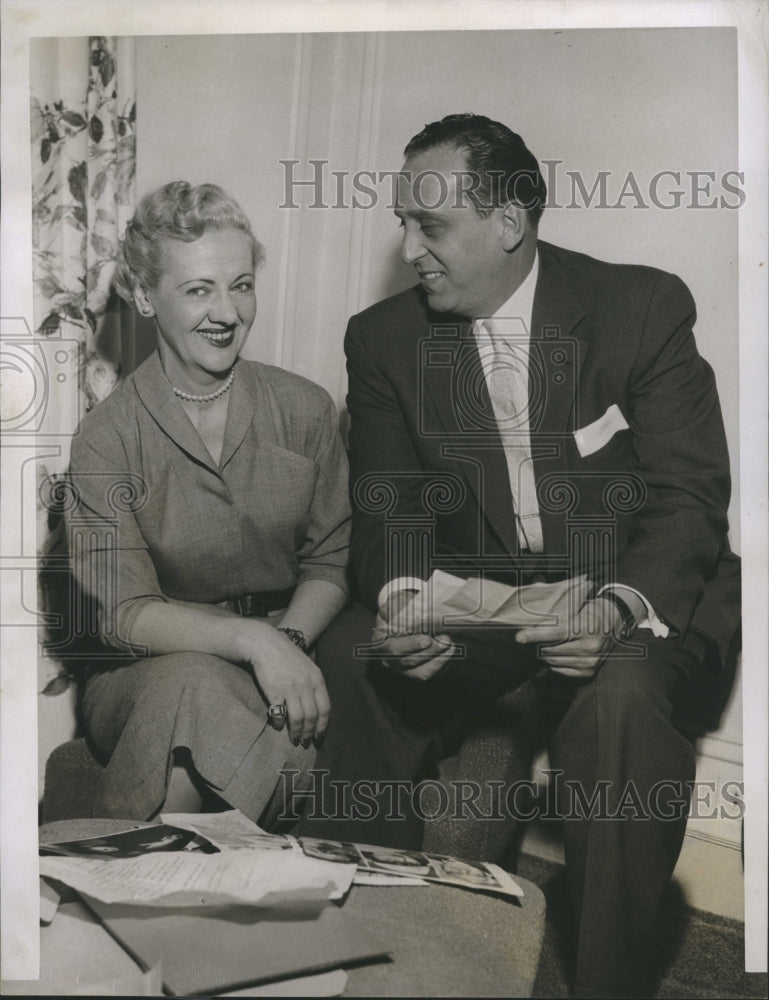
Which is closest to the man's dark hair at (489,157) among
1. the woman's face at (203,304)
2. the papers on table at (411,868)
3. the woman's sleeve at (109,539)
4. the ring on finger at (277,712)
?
the woman's face at (203,304)

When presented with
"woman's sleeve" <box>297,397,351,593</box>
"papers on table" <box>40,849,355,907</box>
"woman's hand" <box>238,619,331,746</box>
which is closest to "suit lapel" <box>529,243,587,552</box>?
"woman's sleeve" <box>297,397,351,593</box>

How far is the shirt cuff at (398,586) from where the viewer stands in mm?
1599

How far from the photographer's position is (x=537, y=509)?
1590 mm

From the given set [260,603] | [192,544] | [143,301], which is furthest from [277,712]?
[143,301]

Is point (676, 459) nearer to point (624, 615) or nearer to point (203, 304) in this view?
point (624, 615)

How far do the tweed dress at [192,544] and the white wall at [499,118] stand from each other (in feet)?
0.80

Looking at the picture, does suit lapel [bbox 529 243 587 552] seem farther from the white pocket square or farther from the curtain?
the curtain

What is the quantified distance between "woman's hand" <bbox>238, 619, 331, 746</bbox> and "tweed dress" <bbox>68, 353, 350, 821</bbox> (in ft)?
0.08

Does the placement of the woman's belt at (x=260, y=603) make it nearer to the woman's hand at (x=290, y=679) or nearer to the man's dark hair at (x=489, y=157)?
the woman's hand at (x=290, y=679)

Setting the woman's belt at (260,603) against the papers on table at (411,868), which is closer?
the papers on table at (411,868)

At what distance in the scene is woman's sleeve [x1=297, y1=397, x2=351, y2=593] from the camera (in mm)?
1655

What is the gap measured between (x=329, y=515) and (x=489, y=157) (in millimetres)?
641

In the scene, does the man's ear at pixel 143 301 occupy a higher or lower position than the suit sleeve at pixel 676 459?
higher

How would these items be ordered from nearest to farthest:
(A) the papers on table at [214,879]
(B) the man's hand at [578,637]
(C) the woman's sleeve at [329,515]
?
1. (A) the papers on table at [214,879]
2. (B) the man's hand at [578,637]
3. (C) the woman's sleeve at [329,515]
